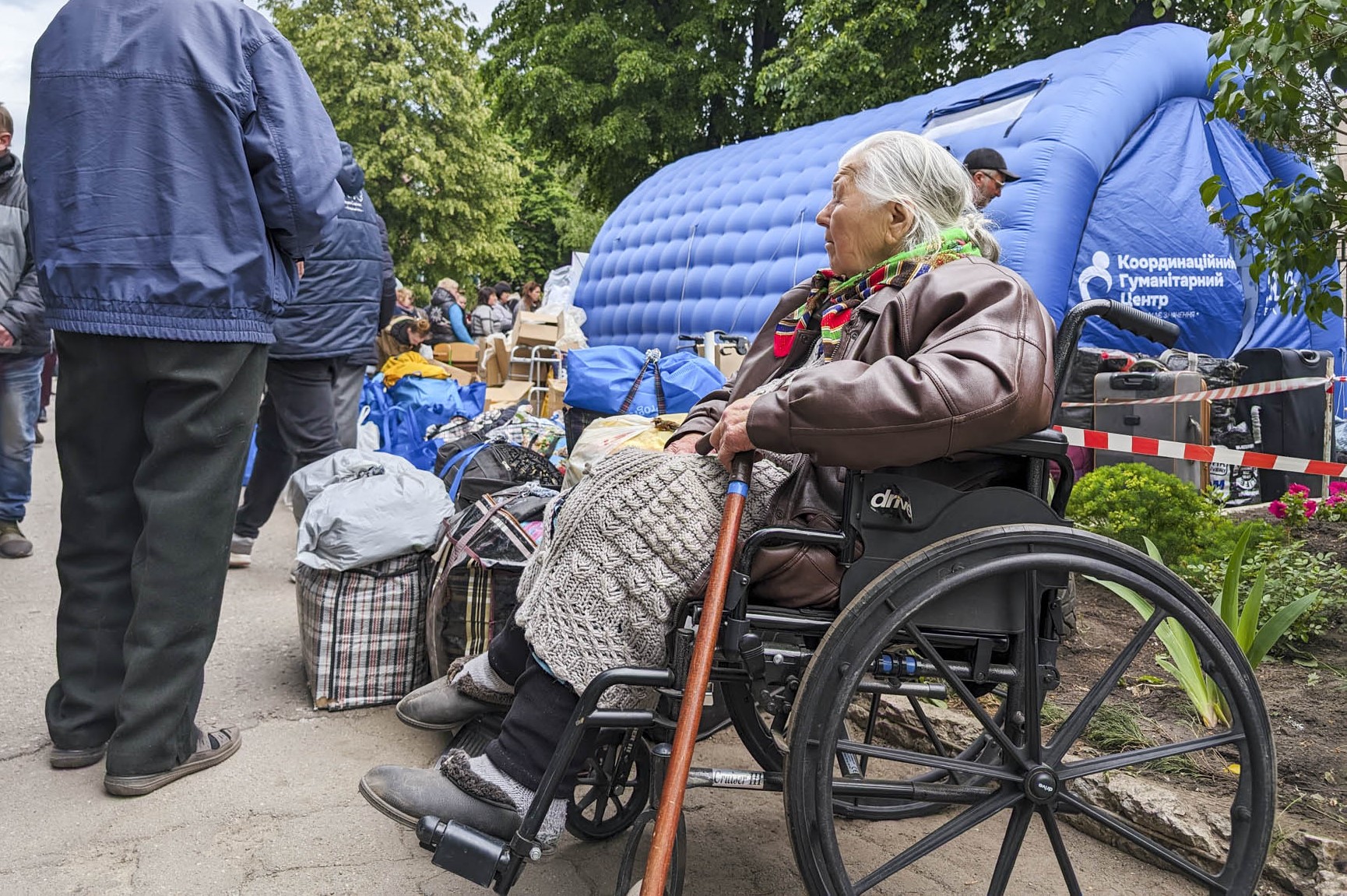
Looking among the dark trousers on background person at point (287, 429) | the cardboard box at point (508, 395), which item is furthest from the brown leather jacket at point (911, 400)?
the cardboard box at point (508, 395)

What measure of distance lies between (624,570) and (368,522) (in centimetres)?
169

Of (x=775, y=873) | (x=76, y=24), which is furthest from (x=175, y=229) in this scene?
(x=775, y=873)

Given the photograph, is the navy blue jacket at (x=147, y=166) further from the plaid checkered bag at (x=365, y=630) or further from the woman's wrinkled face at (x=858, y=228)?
the woman's wrinkled face at (x=858, y=228)

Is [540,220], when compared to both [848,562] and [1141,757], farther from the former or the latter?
[1141,757]

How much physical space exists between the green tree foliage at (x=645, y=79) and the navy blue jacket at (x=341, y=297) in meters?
12.9

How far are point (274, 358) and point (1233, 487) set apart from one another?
214 inches

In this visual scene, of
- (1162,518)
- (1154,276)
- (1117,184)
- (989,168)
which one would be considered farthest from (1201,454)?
(1117,184)

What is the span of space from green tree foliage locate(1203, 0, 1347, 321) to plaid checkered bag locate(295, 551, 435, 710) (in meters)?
2.61

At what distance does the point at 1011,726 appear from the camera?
74.0 inches

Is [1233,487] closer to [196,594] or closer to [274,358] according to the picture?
[274,358]

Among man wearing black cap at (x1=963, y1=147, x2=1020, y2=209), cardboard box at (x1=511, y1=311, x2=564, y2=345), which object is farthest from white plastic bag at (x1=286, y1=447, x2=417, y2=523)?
cardboard box at (x1=511, y1=311, x2=564, y2=345)

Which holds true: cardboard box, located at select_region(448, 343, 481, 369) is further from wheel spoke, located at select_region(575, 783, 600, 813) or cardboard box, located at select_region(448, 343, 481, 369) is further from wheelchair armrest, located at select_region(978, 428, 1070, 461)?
wheelchair armrest, located at select_region(978, 428, 1070, 461)

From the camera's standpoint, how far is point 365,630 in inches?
132

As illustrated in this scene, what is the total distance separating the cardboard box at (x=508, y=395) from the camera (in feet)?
29.4
